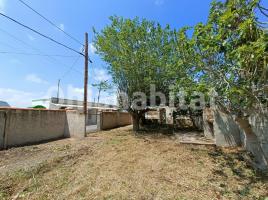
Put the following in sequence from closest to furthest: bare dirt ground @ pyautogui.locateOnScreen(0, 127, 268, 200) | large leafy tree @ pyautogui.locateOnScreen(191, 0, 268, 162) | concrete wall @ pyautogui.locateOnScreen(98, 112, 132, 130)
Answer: large leafy tree @ pyautogui.locateOnScreen(191, 0, 268, 162) → bare dirt ground @ pyautogui.locateOnScreen(0, 127, 268, 200) → concrete wall @ pyautogui.locateOnScreen(98, 112, 132, 130)

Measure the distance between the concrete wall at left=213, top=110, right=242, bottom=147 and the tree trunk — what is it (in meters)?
1.97

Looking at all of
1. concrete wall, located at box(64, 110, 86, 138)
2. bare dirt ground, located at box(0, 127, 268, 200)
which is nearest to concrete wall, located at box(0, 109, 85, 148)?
concrete wall, located at box(64, 110, 86, 138)

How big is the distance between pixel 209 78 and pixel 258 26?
1.94 metres

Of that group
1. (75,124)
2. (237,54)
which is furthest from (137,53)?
(237,54)

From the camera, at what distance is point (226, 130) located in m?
7.52

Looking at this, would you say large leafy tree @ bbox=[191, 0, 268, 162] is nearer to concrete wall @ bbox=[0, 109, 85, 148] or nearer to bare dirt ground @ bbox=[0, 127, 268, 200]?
bare dirt ground @ bbox=[0, 127, 268, 200]

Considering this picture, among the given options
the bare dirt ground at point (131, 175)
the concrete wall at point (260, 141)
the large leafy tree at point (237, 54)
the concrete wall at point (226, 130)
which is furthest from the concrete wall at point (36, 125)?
the concrete wall at point (260, 141)

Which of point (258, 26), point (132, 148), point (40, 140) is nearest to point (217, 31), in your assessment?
point (258, 26)

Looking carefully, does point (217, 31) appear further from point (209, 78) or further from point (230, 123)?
point (230, 123)

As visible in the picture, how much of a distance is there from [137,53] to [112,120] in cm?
837

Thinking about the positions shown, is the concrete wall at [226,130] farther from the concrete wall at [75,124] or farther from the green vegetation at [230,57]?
the concrete wall at [75,124]

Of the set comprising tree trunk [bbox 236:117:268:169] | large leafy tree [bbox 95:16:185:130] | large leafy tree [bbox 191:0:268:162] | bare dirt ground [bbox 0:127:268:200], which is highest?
large leafy tree [bbox 95:16:185:130]

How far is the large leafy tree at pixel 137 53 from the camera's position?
10867mm

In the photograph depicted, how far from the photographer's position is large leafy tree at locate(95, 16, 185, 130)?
428 inches
